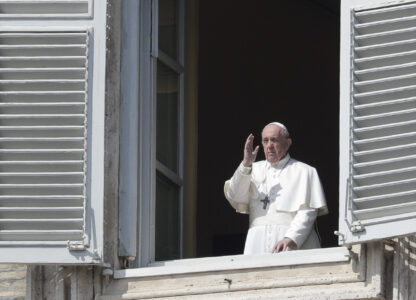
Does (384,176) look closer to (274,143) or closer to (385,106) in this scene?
(385,106)

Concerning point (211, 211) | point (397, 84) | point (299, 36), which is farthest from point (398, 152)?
point (299, 36)

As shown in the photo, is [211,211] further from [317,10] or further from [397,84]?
[397,84]

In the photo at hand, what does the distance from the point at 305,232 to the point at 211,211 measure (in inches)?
119

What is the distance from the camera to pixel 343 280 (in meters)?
9.30

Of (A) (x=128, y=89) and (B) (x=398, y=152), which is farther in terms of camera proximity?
(A) (x=128, y=89)

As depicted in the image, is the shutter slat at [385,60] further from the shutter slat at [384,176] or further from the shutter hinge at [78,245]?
the shutter hinge at [78,245]

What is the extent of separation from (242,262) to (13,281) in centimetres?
105

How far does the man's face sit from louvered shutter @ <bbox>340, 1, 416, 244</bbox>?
125 centimetres

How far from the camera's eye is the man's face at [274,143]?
1059cm

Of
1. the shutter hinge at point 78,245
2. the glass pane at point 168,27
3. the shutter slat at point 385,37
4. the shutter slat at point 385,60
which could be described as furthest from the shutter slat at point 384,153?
the glass pane at point 168,27

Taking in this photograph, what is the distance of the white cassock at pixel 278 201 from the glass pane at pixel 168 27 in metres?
0.70

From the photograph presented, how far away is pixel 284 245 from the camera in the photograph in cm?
1005

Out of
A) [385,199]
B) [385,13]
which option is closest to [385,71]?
[385,13]

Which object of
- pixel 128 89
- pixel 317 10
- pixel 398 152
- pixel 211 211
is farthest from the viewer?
pixel 317 10
